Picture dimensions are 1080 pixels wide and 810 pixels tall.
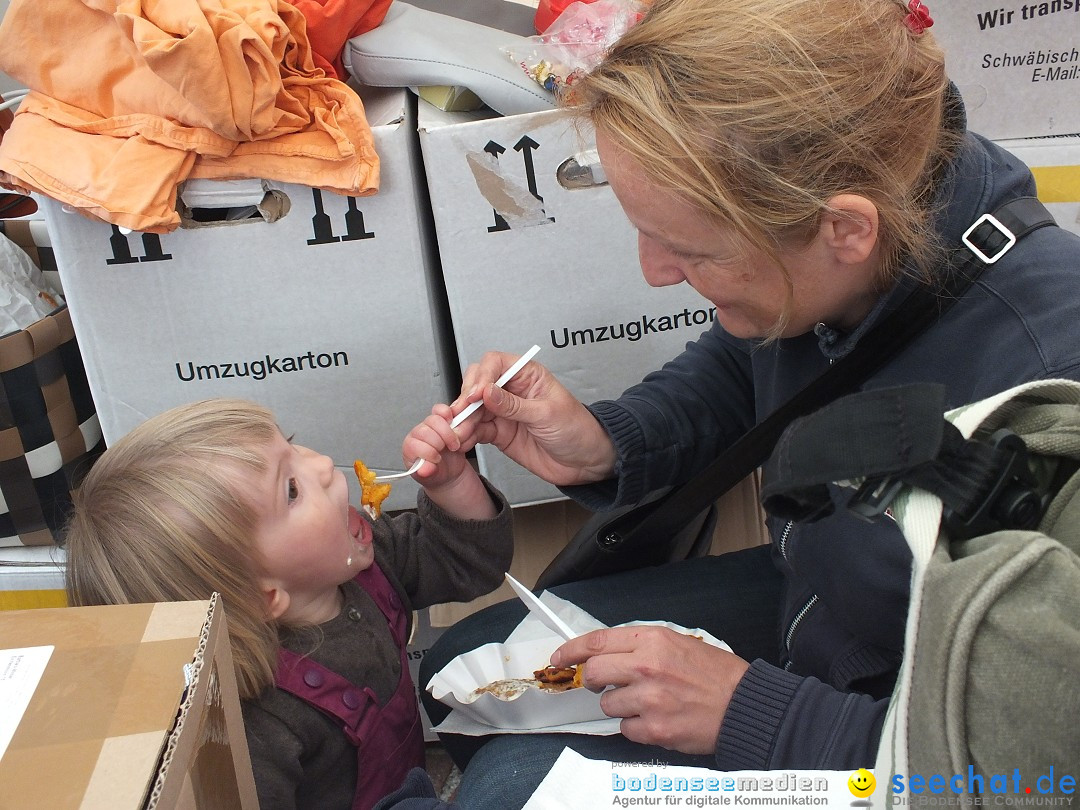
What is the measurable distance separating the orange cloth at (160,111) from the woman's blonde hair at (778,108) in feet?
1.69

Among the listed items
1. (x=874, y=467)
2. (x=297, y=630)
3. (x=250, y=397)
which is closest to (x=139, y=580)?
(x=297, y=630)

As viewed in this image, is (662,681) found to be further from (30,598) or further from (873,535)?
(30,598)

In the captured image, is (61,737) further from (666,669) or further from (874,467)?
(666,669)

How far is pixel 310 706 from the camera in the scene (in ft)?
3.26

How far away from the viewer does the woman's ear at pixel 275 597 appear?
1002 millimetres

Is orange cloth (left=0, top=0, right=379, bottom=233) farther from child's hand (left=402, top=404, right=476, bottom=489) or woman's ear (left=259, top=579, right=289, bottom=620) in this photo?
woman's ear (left=259, top=579, right=289, bottom=620)

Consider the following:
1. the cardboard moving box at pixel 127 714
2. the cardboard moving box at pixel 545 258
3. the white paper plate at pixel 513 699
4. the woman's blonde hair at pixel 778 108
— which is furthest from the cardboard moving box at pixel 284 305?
the cardboard moving box at pixel 127 714

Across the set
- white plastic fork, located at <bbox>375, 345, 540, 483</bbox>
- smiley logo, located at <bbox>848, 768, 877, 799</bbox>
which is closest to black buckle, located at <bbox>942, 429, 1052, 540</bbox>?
smiley logo, located at <bbox>848, 768, 877, 799</bbox>

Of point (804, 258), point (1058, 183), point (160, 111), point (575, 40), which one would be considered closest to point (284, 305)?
point (160, 111)

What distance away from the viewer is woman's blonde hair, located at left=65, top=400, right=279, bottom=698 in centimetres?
94

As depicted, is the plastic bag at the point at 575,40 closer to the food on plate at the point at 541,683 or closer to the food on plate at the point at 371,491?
the food on plate at the point at 371,491

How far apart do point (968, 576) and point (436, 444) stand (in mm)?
731

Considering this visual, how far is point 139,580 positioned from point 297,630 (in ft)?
0.62

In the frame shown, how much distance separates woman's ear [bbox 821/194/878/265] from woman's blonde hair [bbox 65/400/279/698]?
62cm
